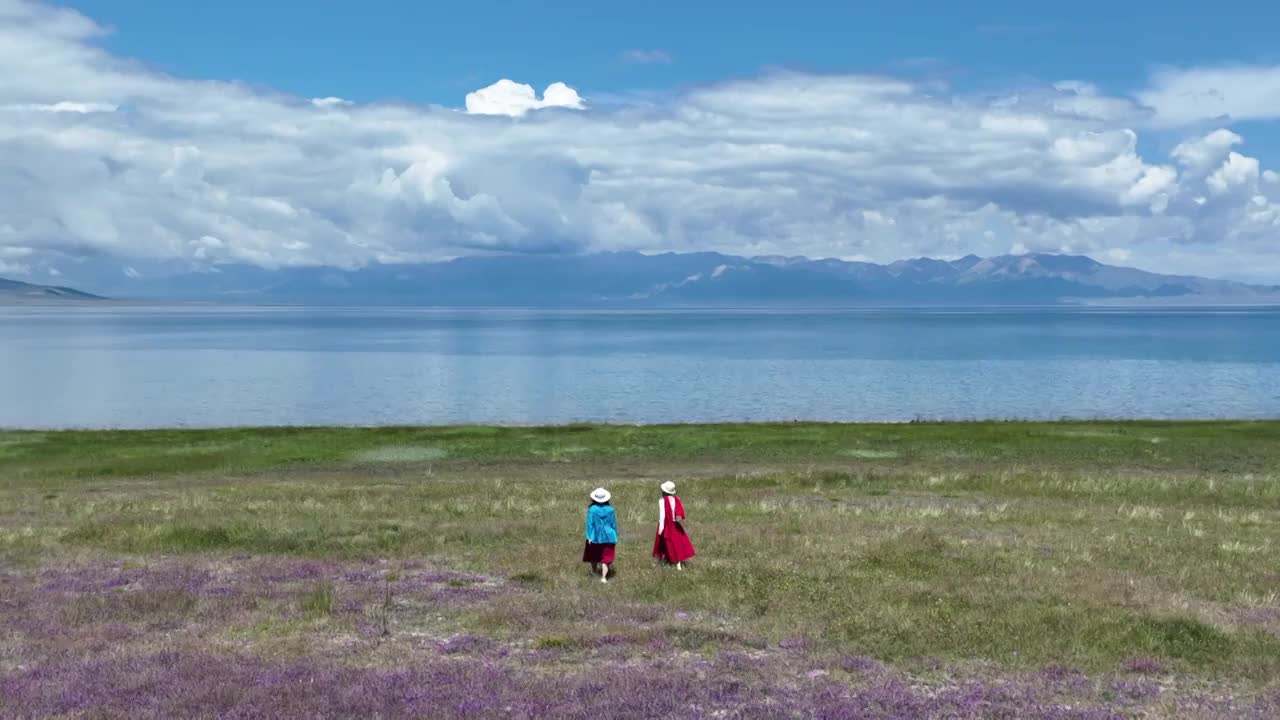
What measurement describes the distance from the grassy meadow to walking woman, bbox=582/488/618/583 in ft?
1.95

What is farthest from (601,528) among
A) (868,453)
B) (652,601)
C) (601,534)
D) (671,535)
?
(868,453)

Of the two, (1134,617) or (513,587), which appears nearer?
(1134,617)

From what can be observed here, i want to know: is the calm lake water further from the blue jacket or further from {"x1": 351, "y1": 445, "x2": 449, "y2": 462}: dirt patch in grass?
the blue jacket

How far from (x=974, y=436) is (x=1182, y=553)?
40177 millimetres

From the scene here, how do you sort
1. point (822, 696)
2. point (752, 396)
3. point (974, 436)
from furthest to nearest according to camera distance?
point (752, 396)
point (974, 436)
point (822, 696)

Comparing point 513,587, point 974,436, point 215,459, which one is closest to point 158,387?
point 215,459

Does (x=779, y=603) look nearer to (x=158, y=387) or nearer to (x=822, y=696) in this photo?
(x=822, y=696)

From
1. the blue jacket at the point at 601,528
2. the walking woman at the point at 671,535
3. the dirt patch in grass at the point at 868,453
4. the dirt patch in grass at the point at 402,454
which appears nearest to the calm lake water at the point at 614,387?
the dirt patch in grass at the point at 402,454

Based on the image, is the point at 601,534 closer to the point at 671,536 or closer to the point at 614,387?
the point at 671,536

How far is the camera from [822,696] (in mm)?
14742

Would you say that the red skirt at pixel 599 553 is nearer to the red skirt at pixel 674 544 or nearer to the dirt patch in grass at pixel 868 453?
the red skirt at pixel 674 544

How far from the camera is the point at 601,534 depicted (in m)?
22.5

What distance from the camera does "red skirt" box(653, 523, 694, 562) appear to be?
2367 cm

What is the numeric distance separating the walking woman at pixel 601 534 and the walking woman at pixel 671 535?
1342mm
